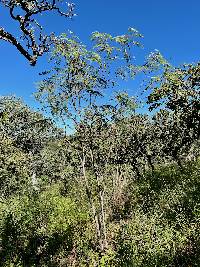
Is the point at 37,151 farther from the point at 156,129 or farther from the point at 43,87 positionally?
the point at 43,87

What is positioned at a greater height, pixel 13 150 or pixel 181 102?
pixel 13 150

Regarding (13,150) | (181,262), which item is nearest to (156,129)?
(13,150)

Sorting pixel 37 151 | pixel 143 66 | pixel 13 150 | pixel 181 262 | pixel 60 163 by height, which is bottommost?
pixel 181 262

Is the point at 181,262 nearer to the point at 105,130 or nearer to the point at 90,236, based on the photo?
the point at 90,236

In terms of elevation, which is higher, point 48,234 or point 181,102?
point 181,102

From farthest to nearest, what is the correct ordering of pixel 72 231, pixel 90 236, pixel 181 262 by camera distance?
pixel 72 231 → pixel 90 236 → pixel 181 262

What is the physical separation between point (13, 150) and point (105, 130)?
20011 mm

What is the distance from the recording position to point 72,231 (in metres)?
20.6

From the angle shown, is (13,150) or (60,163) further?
(60,163)

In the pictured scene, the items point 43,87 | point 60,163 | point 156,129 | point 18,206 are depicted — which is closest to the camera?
point 43,87

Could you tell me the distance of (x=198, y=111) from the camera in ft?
58.0

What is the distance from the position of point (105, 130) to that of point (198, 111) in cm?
489

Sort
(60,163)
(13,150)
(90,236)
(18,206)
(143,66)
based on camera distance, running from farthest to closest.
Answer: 1. (60,163)
2. (13,150)
3. (18,206)
4. (90,236)
5. (143,66)

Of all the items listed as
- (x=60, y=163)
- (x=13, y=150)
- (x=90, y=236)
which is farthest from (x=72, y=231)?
(x=60, y=163)
